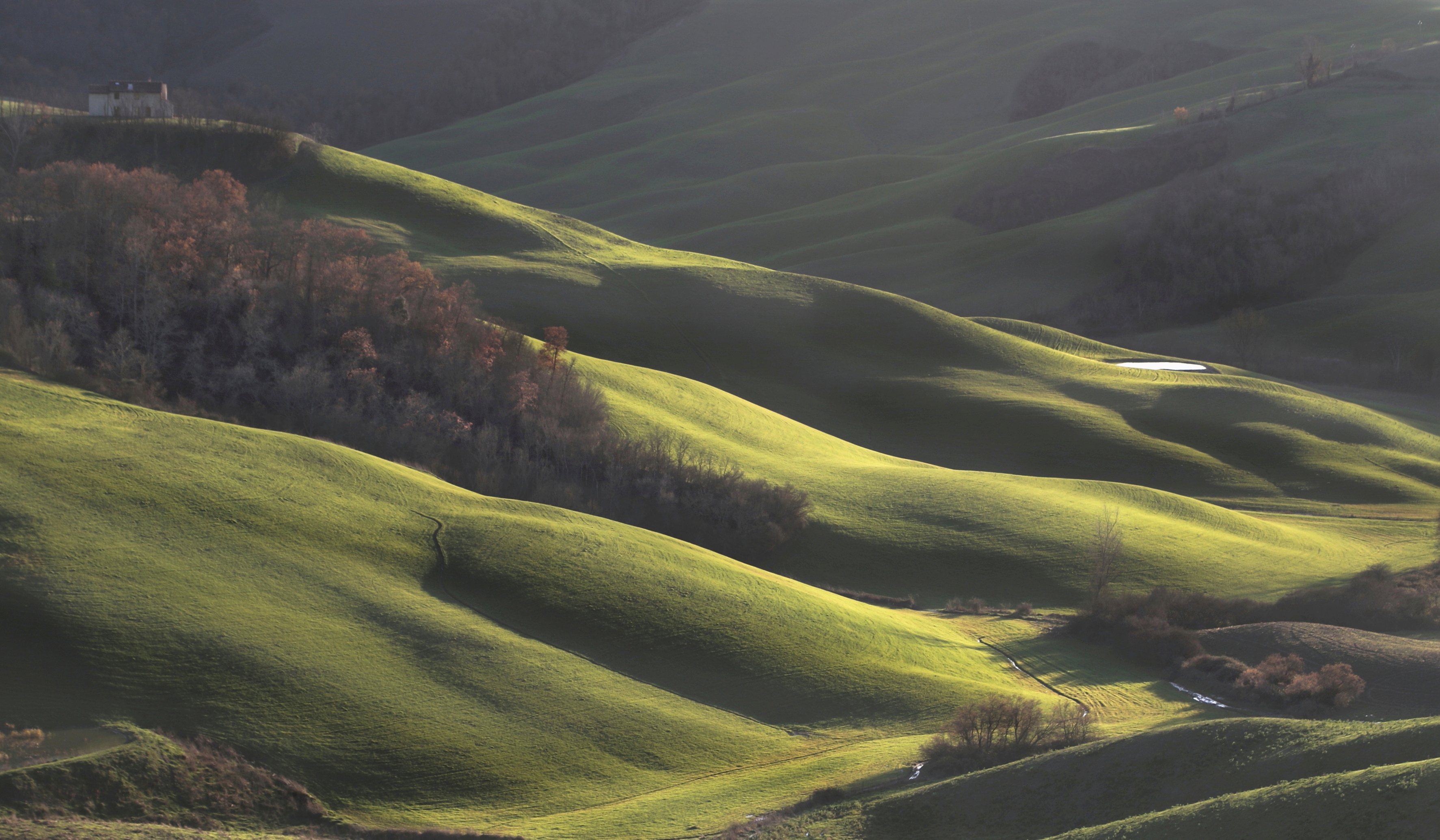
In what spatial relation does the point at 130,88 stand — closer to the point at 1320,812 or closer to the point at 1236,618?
the point at 1236,618

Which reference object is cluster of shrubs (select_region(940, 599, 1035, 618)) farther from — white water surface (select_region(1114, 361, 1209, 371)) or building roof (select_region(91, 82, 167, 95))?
building roof (select_region(91, 82, 167, 95))

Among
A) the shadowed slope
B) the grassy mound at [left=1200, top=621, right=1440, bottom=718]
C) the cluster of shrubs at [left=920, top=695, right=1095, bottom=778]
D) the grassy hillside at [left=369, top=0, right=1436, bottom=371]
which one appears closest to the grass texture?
the grassy mound at [left=1200, top=621, right=1440, bottom=718]

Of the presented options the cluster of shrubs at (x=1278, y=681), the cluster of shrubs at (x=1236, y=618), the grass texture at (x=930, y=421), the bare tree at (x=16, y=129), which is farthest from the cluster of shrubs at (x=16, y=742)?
the bare tree at (x=16, y=129)

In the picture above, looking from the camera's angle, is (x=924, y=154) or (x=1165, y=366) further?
(x=924, y=154)

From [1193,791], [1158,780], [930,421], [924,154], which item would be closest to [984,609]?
[1158,780]

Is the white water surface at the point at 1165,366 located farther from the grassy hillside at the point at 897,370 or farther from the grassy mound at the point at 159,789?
the grassy mound at the point at 159,789

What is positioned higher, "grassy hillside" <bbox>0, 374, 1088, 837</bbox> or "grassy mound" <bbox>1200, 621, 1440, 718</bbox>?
"grassy mound" <bbox>1200, 621, 1440, 718</bbox>
